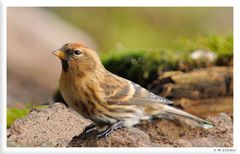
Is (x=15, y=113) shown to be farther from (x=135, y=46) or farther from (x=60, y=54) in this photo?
(x=135, y=46)

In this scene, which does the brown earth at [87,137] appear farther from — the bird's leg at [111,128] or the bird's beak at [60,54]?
the bird's beak at [60,54]

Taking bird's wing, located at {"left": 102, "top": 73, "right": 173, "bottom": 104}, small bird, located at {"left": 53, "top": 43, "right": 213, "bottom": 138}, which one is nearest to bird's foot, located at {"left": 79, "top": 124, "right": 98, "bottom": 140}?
small bird, located at {"left": 53, "top": 43, "right": 213, "bottom": 138}

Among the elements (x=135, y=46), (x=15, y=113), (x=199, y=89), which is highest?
(x=135, y=46)

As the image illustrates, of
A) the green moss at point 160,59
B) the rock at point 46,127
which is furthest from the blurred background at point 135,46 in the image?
the rock at point 46,127

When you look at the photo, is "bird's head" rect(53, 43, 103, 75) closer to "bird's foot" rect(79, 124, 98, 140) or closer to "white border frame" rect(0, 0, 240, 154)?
"bird's foot" rect(79, 124, 98, 140)

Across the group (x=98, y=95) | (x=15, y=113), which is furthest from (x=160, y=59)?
(x=15, y=113)
